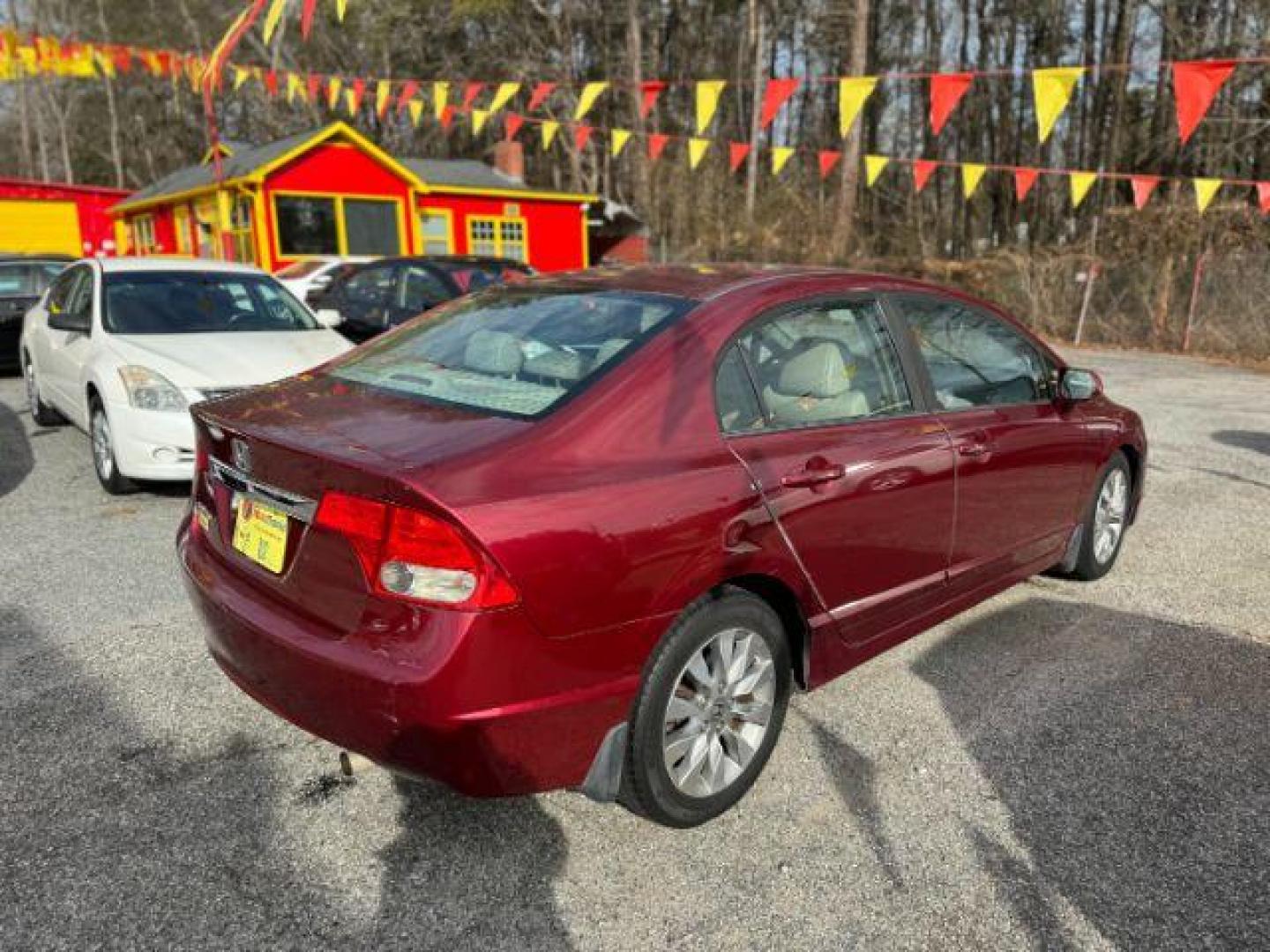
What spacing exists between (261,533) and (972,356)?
2.82 meters

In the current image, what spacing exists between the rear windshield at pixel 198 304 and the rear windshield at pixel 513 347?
12.3 feet

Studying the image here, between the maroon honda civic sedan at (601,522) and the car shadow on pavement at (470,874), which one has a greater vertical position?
the maroon honda civic sedan at (601,522)

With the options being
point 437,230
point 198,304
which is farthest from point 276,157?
point 198,304

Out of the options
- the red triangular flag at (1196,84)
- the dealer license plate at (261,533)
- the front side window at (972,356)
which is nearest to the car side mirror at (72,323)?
the dealer license plate at (261,533)

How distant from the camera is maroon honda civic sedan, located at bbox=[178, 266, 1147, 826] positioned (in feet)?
7.14

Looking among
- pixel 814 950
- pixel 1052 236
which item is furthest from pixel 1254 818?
pixel 1052 236

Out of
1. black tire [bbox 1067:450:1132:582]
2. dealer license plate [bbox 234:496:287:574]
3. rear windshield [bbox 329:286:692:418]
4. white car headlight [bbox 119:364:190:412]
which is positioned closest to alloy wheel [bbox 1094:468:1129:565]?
black tire [bbox 1067:450:1132:582]

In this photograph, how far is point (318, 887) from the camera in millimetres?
2379

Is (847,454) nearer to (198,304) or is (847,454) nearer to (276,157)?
(198,304)

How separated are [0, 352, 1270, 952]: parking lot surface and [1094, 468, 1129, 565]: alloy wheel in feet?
1.92

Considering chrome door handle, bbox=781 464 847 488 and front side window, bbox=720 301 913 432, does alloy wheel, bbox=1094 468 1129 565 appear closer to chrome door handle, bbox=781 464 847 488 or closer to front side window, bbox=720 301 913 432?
front side window, bbox=720 301 913 432

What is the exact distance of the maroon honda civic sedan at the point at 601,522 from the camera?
2178 mm

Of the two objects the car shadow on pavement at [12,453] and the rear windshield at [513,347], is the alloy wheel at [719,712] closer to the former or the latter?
the rear windshield at [513,347]

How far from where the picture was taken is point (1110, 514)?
470cm
